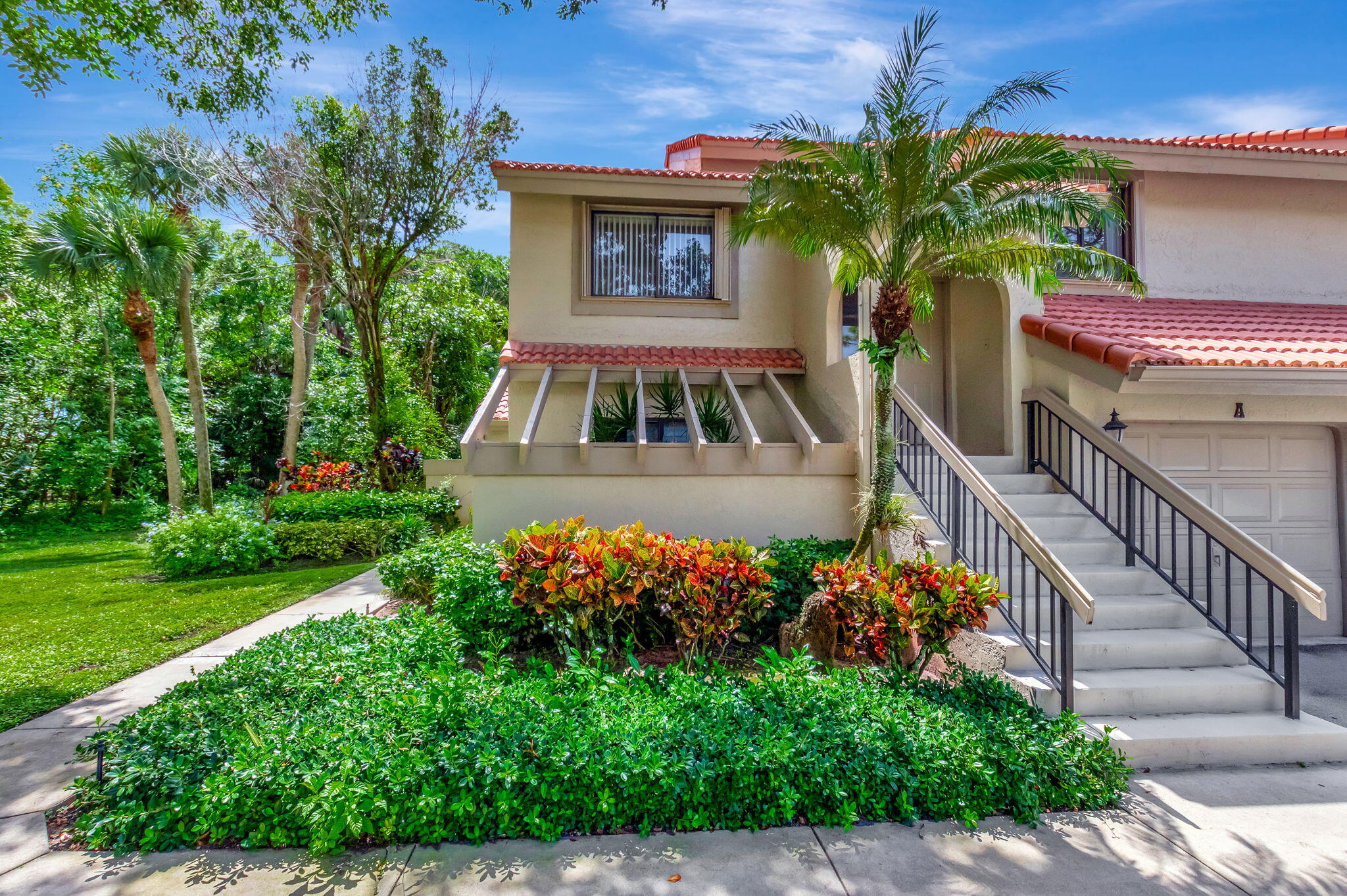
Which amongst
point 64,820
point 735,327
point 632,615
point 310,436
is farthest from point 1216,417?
point 310,436

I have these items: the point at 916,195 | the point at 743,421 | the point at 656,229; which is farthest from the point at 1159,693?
the point at 656,229

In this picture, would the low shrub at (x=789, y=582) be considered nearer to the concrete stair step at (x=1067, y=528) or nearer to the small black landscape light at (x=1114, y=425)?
the concrete stair step at (x=1067, y=528)

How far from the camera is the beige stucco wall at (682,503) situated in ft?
24.9

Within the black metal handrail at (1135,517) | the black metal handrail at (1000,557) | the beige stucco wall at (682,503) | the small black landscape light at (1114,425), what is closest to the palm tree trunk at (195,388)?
the beige stucco wall at (682,503)

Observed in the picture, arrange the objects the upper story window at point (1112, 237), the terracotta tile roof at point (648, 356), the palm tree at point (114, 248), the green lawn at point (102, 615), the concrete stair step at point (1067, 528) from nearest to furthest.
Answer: the green lawn at point (102, 615) → the concrete stair step at point (1067, 528) → the upper story window at point (1112, 237) → the terracotta tile roof at point (648, 356) → the palm tree at point (114, 248)

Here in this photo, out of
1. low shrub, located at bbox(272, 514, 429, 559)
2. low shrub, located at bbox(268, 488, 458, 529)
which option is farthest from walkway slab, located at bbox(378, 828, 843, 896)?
low shrub, located at bbox(268, 488, 458, 529)

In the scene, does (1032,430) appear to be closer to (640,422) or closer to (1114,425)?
(1114,425)

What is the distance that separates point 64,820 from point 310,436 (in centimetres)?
1972

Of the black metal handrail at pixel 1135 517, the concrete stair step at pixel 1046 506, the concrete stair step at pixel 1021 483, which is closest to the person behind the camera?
the black metal handrail at pixel 1135 517

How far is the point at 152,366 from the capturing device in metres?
15.0

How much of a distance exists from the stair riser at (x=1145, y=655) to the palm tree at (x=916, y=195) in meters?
1.57

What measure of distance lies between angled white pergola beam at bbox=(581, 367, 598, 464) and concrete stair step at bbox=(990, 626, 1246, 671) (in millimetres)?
4461

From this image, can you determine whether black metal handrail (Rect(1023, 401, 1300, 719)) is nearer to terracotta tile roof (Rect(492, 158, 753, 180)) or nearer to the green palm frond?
the green palm frond

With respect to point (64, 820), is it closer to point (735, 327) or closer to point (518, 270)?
point (518, 270)
